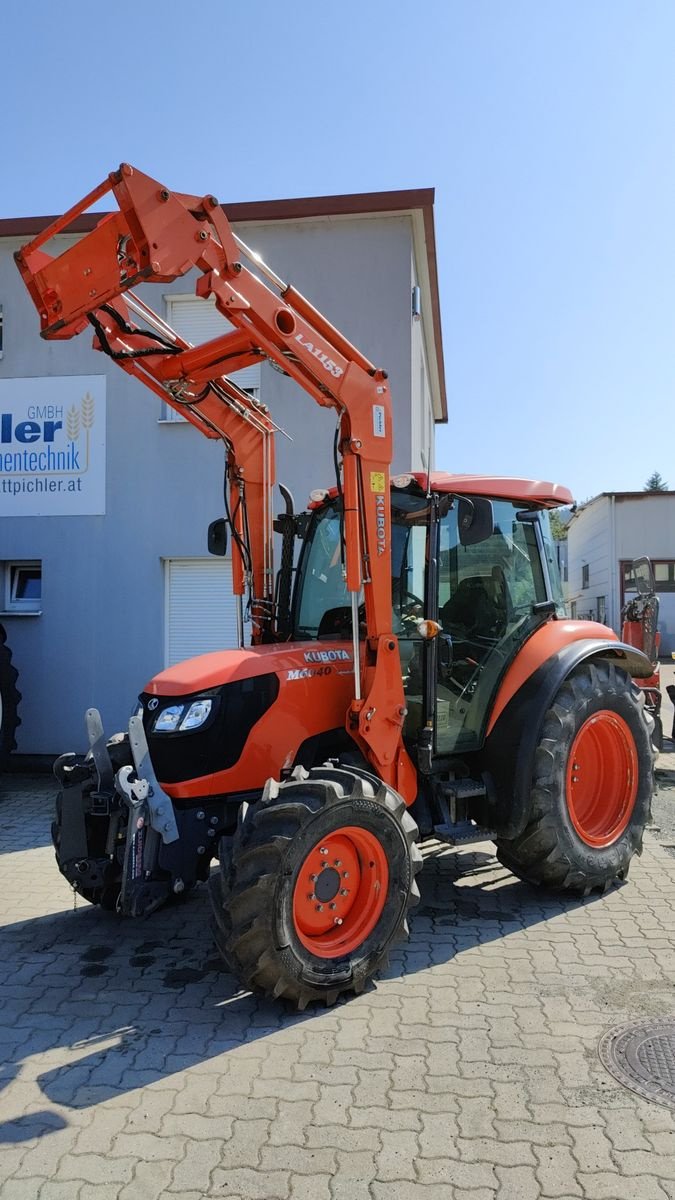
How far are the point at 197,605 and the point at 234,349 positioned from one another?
519cm

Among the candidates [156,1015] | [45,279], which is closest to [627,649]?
[156,1015]

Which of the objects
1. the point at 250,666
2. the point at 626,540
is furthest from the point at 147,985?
the point at 626,540

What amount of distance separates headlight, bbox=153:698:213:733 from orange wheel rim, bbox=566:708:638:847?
2373mm

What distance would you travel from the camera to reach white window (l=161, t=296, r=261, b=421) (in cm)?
901

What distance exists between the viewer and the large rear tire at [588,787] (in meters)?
4.60

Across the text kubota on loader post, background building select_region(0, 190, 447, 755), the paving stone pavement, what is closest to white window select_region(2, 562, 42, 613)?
background building select_region(0, 190, 447, 755)

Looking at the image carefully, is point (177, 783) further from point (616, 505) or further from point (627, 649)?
point (616, 505)

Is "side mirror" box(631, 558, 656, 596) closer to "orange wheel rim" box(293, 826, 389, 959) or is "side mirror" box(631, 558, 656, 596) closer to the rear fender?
the rear fender

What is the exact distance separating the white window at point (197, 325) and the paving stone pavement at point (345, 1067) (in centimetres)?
588

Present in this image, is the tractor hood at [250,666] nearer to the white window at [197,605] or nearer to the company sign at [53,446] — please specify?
the white window at [197,605]

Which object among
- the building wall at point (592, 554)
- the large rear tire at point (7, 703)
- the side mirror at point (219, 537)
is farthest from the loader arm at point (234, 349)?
the building wall at point (592, 554)

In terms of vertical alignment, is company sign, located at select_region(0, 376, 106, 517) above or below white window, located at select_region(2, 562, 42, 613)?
above

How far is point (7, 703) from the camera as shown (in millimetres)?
8039

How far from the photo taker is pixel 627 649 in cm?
534
